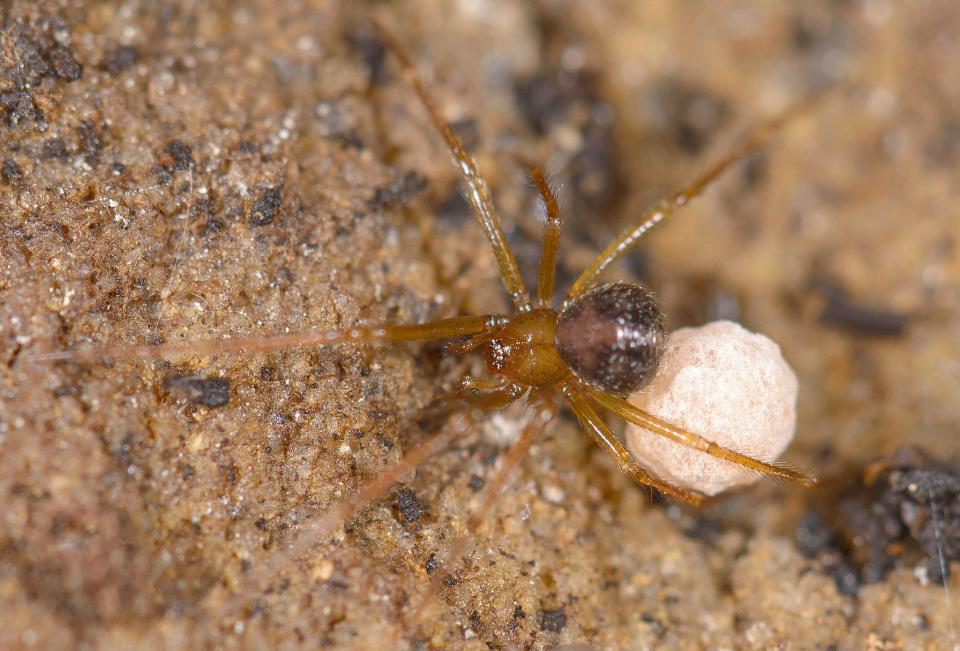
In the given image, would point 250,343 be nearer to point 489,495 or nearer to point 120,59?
point 489,495

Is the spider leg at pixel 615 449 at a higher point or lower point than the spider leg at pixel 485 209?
lower

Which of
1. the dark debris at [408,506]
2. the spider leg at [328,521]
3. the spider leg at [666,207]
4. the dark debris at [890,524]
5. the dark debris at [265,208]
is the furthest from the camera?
the spider leg at [666,207]

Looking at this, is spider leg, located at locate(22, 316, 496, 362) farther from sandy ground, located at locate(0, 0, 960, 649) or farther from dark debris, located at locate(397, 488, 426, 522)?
dark debris, located at locate(397, 488, 426, 522)

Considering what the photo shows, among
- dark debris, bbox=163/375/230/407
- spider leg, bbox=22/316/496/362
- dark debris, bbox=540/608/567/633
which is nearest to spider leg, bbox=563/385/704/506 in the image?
dark debris, bbox=540/608/567/633

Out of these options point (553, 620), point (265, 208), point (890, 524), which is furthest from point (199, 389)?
point (890, 524)

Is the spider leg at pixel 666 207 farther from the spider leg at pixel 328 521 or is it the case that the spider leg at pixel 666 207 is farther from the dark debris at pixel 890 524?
the dark debris at pixel 890 524

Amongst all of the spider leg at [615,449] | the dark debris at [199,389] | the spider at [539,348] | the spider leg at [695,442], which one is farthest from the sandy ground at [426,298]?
the spider leg at [695,442]
